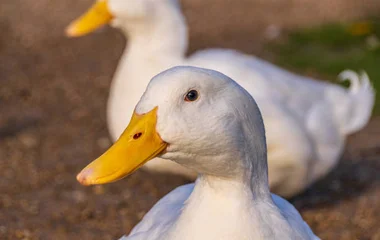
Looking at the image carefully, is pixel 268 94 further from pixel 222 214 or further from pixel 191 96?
pixel 191 96

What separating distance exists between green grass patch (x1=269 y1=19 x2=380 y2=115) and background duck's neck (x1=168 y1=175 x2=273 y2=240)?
5481 millimetres

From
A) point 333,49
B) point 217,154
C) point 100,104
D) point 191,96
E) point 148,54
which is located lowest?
point 217,154

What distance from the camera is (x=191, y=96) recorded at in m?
2.68

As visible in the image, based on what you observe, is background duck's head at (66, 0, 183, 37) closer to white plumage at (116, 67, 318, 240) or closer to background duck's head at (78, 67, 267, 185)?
white plumage at (116, 67, 318, 240)

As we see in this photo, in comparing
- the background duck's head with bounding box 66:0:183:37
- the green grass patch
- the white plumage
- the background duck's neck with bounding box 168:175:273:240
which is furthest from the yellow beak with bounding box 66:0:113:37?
the green grass patch

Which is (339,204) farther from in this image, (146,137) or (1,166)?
(146,137)

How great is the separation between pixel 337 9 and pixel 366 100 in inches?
204

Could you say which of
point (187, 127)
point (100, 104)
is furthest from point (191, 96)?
point (100, 104)

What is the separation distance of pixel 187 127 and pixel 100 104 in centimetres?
520

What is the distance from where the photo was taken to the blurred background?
5305mm

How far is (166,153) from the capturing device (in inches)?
107

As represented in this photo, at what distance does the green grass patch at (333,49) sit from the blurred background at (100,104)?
0.05 ft

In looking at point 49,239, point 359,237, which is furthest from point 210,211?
point 359,237

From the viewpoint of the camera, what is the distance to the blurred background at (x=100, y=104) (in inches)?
209
